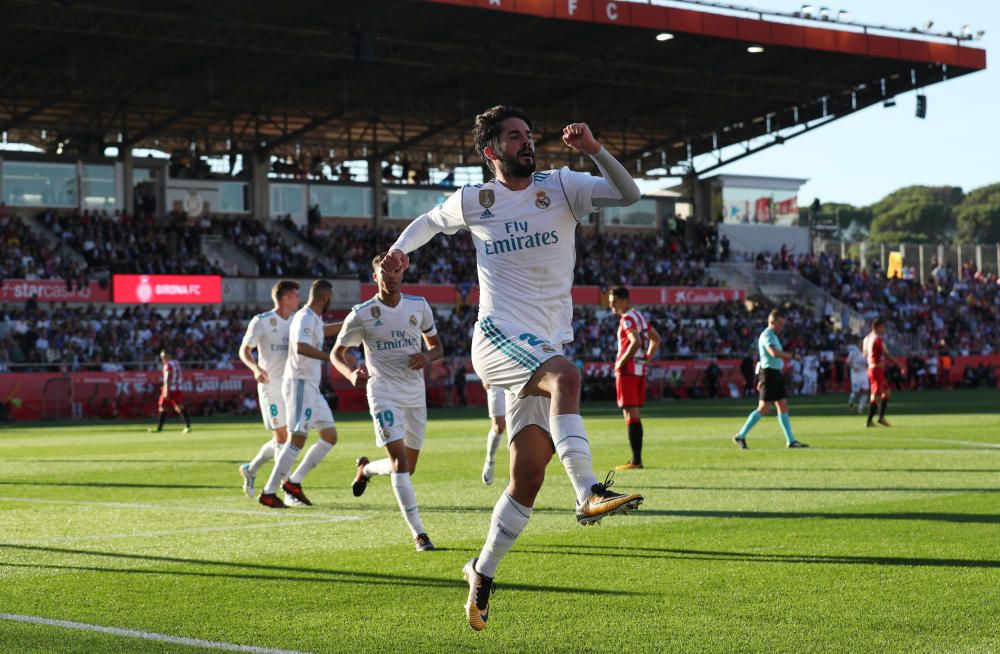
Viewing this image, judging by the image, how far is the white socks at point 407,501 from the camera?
969 cm

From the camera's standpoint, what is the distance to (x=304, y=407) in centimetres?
1299

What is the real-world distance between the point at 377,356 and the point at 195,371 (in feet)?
94.7

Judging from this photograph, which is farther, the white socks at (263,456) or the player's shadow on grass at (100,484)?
the player's shadow on grass at (100,484)

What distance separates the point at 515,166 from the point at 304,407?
6.82 metres

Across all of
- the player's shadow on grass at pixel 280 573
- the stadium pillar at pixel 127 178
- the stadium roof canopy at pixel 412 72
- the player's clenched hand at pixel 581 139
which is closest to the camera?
the player's clenched hand at pixel 581 139

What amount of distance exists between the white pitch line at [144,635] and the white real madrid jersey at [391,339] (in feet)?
13.6

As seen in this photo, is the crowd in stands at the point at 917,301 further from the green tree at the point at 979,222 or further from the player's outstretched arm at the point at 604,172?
the green tree at the point at 979,222

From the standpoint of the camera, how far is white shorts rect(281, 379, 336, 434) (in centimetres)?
1292

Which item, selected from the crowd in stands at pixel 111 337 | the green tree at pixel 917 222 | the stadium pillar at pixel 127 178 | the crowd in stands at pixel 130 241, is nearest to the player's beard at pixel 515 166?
the crowd in stands at pixel 111 337

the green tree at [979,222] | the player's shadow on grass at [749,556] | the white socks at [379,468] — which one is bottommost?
the player's shadow on grass at [749,556]

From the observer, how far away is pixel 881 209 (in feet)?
555

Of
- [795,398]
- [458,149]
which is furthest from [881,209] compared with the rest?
[795,398]

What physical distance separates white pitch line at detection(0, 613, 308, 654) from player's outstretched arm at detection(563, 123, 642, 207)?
2.70 m

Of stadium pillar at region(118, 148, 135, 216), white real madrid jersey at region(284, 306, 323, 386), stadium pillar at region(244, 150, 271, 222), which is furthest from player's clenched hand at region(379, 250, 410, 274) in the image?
stadium pillar at region(244, 150, 271, 222)
